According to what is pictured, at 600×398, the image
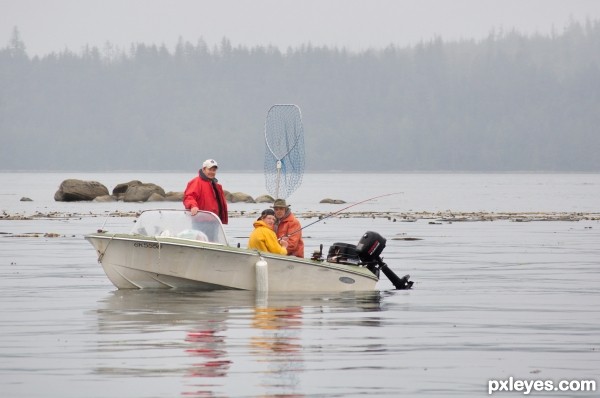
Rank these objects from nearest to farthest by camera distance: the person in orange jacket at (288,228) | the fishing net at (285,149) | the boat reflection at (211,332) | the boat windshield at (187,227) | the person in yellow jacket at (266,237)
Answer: the boat reflection at (211,332)
the person in yellow jacket at (266,237)
the boat windshield at (187,227)
the person in orange jacket at (288,228)
the fishing net at (285,149)

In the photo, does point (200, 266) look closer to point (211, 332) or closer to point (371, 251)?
point (371, 251)

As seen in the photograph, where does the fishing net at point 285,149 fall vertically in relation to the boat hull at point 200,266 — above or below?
above

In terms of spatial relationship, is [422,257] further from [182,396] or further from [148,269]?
[182,396]

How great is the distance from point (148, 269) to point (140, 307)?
80.0 inches

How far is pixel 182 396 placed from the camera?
12578 millimetres

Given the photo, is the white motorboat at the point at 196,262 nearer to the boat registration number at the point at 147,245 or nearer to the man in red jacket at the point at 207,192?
the boat registration number at the point at 147,245

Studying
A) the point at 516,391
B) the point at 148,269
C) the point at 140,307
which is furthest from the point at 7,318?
the point at 516,391

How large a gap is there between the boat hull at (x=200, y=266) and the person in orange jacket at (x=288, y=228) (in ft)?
1.64

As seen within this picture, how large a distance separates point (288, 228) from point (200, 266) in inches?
70.2

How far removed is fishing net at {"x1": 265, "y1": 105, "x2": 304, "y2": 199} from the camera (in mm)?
30156

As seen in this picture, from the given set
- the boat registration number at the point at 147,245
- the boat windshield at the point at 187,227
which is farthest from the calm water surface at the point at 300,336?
the boat windshield at the point at 187,227

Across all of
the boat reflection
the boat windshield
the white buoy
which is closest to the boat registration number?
the boat windshield

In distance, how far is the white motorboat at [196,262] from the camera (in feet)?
73.7

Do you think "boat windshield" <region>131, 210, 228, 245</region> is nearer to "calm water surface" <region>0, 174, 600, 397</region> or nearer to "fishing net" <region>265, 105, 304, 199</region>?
"calm water surface" <region>0, 174, 600, 397</region>
